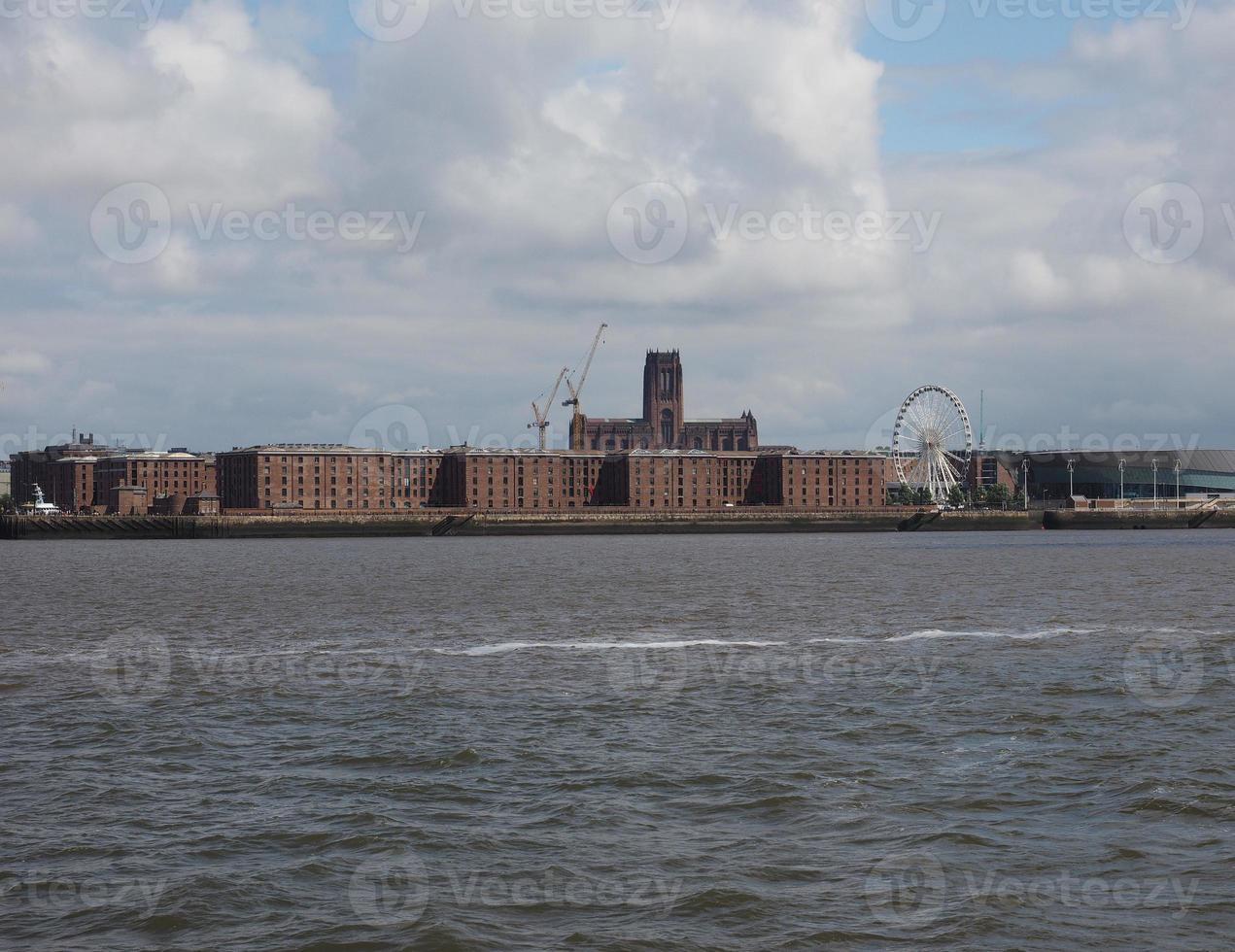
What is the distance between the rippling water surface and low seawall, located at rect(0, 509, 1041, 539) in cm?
12354

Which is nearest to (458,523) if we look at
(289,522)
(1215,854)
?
(289,522)

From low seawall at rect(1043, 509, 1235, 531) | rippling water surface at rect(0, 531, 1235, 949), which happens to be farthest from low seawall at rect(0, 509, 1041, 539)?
rippling water surface at rect(0, 531, 1235, 949)

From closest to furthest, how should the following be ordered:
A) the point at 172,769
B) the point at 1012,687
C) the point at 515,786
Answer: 1. the point at 515,786
2. the point at 172,769
3. the point at 1012,687

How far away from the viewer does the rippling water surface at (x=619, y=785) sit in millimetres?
15555

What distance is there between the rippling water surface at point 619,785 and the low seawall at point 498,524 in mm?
123538

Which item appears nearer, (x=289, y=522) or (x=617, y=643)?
(x=617, y=643)

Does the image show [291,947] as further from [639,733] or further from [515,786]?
[639,733]

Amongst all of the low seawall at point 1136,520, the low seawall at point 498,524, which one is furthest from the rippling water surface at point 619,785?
the low seawall at point 1136,520

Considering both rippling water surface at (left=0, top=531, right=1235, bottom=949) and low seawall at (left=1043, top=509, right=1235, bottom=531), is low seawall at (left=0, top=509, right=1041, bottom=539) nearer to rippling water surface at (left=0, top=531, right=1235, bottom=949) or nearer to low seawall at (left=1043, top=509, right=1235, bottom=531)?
low seawall at (left=1043, top=509, right=1235, bottom=531)

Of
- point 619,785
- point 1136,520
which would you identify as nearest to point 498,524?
point 1136,520

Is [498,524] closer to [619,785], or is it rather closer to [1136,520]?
[1136,520]

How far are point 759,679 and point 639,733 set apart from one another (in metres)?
7.95

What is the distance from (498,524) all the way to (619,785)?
161 metres

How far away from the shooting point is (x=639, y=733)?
25656 millimetres
